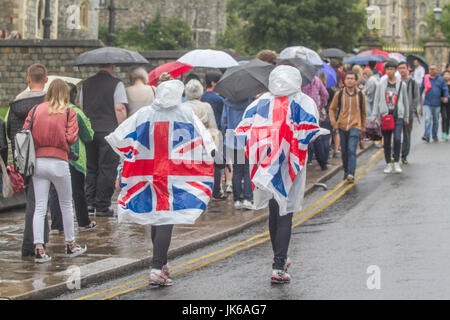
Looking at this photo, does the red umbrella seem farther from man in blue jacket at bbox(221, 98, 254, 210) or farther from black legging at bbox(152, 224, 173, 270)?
black legging at bbox(152, 224, 173, 270)

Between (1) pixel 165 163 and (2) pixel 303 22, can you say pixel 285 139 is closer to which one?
(1) pixel 165 163

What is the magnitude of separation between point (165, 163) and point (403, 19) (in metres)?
148

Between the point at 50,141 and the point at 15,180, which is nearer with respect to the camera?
the point at 50,141

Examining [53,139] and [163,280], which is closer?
[163,280]

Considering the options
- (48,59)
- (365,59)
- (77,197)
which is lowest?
(77,197)

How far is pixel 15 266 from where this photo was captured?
9656 millimetres

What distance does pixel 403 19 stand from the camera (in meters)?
152

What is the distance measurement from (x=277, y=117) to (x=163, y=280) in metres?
1.87

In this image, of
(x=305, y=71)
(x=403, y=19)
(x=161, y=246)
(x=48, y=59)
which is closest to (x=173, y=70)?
(x=305, y=71)

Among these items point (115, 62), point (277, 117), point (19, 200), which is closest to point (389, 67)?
point (115, 62)

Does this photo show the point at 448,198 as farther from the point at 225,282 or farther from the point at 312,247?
the point at 225,282

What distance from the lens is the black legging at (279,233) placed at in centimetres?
870

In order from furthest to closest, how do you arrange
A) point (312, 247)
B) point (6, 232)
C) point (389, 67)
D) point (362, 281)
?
point (389, 67) < point (6, 232) < point (312, 247) < point (362, 281)

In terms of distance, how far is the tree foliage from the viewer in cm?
9512
